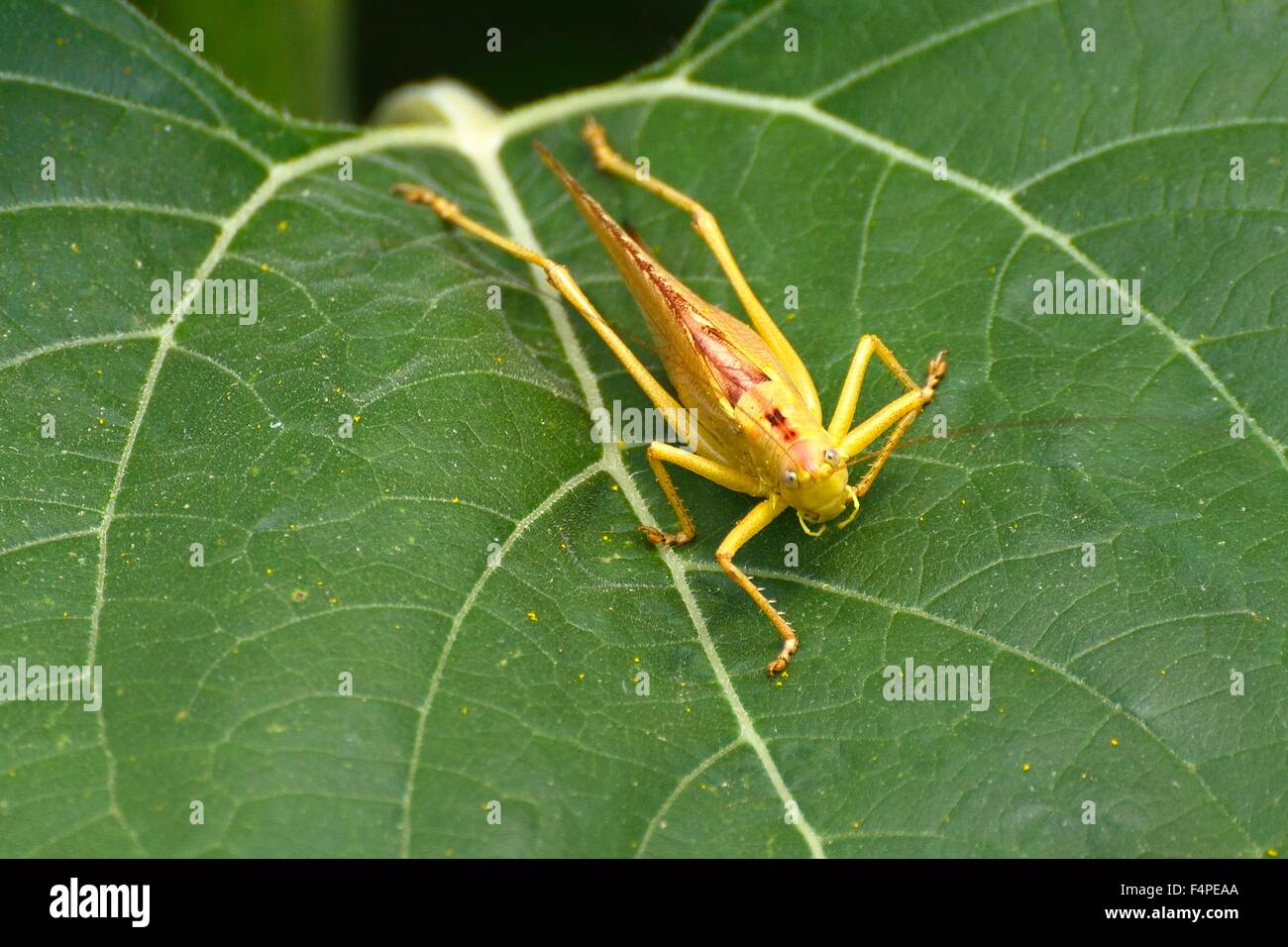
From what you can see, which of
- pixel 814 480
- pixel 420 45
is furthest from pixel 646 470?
pixel 420 45

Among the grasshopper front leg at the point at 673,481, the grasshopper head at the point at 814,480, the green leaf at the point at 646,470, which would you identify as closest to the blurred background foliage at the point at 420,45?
the green leaf at the point at 646,470

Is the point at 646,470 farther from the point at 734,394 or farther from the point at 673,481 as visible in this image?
the point at 734,394

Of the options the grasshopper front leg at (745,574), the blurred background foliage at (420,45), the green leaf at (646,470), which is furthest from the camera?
the blurred background foliage at (420,45)

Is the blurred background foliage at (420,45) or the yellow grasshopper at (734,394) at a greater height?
the blurred background foliage at (420,45)

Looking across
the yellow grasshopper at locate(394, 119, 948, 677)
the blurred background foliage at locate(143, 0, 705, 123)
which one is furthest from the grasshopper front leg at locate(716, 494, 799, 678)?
the blurred background foliage at locate(143, 0, 705, 123)

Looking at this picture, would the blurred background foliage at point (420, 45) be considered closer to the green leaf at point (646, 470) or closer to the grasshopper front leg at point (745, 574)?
the green leaf at point (646, 470)

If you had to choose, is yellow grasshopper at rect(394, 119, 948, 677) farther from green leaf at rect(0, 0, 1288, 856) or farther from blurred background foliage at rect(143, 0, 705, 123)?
blurred background foliage at rect(143, 0, 705, 123)

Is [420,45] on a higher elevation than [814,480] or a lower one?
higher
